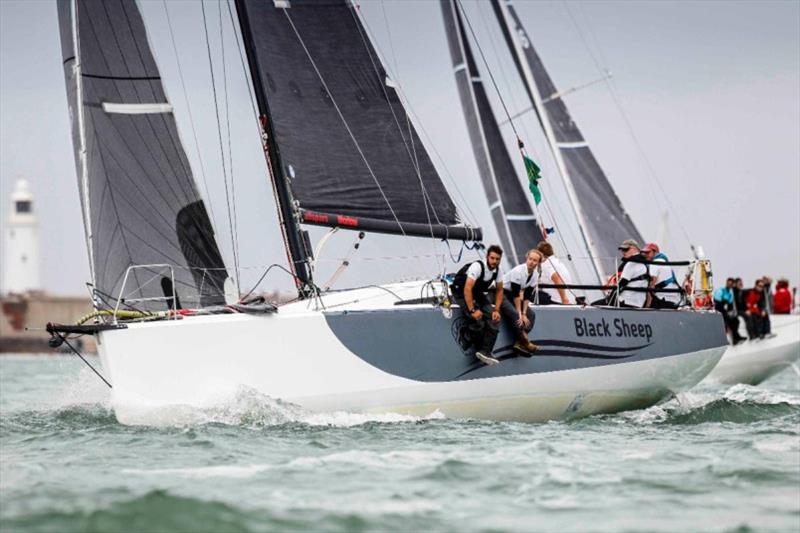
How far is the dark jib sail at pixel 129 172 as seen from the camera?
45.6 feet

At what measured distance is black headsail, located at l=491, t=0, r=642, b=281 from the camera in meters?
24.4

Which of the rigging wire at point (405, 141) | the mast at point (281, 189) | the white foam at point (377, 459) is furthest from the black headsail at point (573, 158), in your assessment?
the white foam at point (377, 459)

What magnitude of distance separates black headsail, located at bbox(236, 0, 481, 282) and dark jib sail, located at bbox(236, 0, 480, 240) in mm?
11

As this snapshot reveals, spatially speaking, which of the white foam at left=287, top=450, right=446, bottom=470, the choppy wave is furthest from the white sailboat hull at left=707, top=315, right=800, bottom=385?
the choppy wave

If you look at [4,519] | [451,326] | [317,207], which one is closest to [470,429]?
[451,326]

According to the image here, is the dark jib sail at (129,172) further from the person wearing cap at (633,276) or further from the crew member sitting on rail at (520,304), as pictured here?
the person wearing cap at (633,276)

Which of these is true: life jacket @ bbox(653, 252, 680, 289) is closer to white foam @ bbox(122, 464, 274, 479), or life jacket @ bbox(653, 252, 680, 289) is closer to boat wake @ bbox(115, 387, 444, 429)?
boat wake @ bbox(115, 387, 444, 429)

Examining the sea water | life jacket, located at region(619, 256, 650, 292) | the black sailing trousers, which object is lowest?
the sea water

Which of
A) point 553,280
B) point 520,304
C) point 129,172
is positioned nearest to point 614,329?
point 553,280

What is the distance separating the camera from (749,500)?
8.96 meters

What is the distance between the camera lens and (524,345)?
543 inches

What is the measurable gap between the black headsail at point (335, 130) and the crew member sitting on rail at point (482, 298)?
4.57 ft

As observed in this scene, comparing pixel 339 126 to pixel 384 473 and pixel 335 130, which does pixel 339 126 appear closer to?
pixel 335 130

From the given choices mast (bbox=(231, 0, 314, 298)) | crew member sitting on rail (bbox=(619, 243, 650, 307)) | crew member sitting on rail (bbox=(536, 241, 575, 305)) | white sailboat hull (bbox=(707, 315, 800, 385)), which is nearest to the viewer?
mast (bbox=(231, 0, 314, 298))
